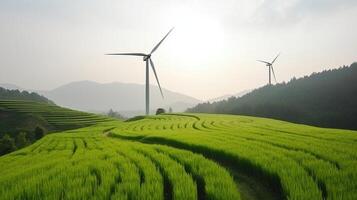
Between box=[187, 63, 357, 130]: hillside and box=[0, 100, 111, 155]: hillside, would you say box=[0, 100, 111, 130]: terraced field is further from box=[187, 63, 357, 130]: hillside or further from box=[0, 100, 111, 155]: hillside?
box=[187, 63, 357, 130]: hillside

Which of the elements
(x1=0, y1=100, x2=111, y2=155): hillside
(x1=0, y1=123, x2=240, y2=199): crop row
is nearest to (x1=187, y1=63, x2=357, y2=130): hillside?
(x1=0, y1=100, x2=111, y2=155): hillside

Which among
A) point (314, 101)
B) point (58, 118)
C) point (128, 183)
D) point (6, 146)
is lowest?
point (6, 146)

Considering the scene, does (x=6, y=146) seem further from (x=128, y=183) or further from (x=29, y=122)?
(x=128, y=183)

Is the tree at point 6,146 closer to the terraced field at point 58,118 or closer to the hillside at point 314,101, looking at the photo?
the terraced field at point 58,118

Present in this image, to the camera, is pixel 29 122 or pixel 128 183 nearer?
pixel 128 183

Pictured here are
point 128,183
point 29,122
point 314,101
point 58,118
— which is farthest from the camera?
point 314,101

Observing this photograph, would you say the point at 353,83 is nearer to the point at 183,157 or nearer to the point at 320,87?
the point at 320,87

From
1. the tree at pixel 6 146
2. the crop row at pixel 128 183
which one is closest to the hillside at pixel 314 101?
the tree at pixel 6 146

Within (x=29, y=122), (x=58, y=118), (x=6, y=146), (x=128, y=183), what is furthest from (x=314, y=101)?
(x=128, y=183)
